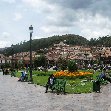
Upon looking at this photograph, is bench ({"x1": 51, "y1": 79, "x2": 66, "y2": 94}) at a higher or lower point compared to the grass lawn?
higher

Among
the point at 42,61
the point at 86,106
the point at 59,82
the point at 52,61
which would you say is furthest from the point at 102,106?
the point at 52,61

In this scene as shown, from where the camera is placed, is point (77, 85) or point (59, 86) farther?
point (77, 85)

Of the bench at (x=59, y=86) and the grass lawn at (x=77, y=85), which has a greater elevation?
the bench at (x=59, y=86)

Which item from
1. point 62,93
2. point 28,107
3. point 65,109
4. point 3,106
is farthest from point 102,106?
point 62,93

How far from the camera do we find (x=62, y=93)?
67.1ft

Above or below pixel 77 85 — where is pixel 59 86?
above

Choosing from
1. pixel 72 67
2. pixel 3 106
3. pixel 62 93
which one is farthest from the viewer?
pixel 72 67

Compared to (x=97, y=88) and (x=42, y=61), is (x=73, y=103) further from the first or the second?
(x=42, y=61)

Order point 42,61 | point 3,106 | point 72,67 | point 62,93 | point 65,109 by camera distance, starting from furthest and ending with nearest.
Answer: point 42,61 < point 72,67 < point 62,93 < point 3,106 < point 65,109

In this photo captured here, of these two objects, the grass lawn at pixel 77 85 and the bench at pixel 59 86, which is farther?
the grass lawn at pixel 77 85

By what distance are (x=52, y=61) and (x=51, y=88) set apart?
111 m

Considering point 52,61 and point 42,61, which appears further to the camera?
point 52,61

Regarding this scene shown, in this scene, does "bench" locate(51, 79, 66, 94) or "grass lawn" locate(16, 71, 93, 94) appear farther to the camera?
"grass lawn" locate(16, 71, 93, 94)

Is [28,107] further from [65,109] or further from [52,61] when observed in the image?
[52,61]
